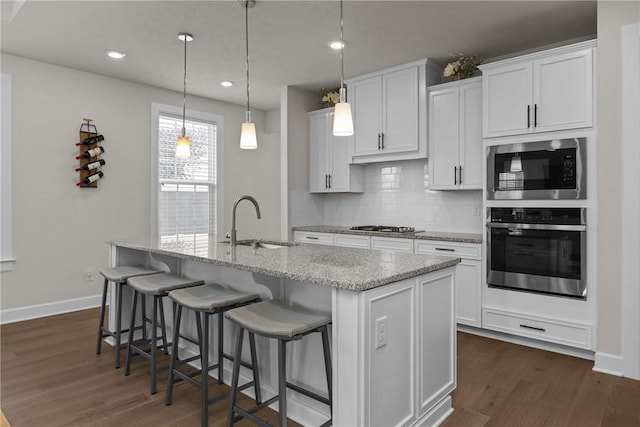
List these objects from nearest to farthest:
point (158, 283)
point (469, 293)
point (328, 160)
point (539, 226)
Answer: point (158, 283), point (539, 226), point (469, 293), point (328, 160)

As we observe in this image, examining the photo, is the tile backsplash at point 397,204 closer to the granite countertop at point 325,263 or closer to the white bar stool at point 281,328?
the granite countertop at point 325,263

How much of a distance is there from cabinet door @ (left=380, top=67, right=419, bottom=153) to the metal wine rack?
3194 millimetres

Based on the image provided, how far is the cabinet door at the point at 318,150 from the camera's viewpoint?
5.20 m

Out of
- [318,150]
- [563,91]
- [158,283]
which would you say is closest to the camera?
[158,283]

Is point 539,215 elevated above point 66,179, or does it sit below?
below

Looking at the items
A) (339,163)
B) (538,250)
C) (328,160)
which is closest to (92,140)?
(328,160)

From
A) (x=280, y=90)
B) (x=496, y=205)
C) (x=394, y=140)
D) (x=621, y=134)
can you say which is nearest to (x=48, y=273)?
(x=280, y=90)

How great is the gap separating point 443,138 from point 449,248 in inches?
44.0

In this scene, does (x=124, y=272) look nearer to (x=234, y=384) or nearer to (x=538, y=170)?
(x=234, y=384)

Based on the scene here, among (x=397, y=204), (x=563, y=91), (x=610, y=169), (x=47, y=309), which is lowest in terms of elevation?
(x=47, y=309)

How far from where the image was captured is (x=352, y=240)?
179 inches

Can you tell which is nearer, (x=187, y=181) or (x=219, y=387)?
(x=219, y=387)

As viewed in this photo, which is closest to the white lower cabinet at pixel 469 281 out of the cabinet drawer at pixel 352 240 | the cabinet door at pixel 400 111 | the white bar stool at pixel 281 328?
the cabinet drawer at pixel 352 240

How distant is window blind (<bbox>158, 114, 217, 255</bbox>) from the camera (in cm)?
530
